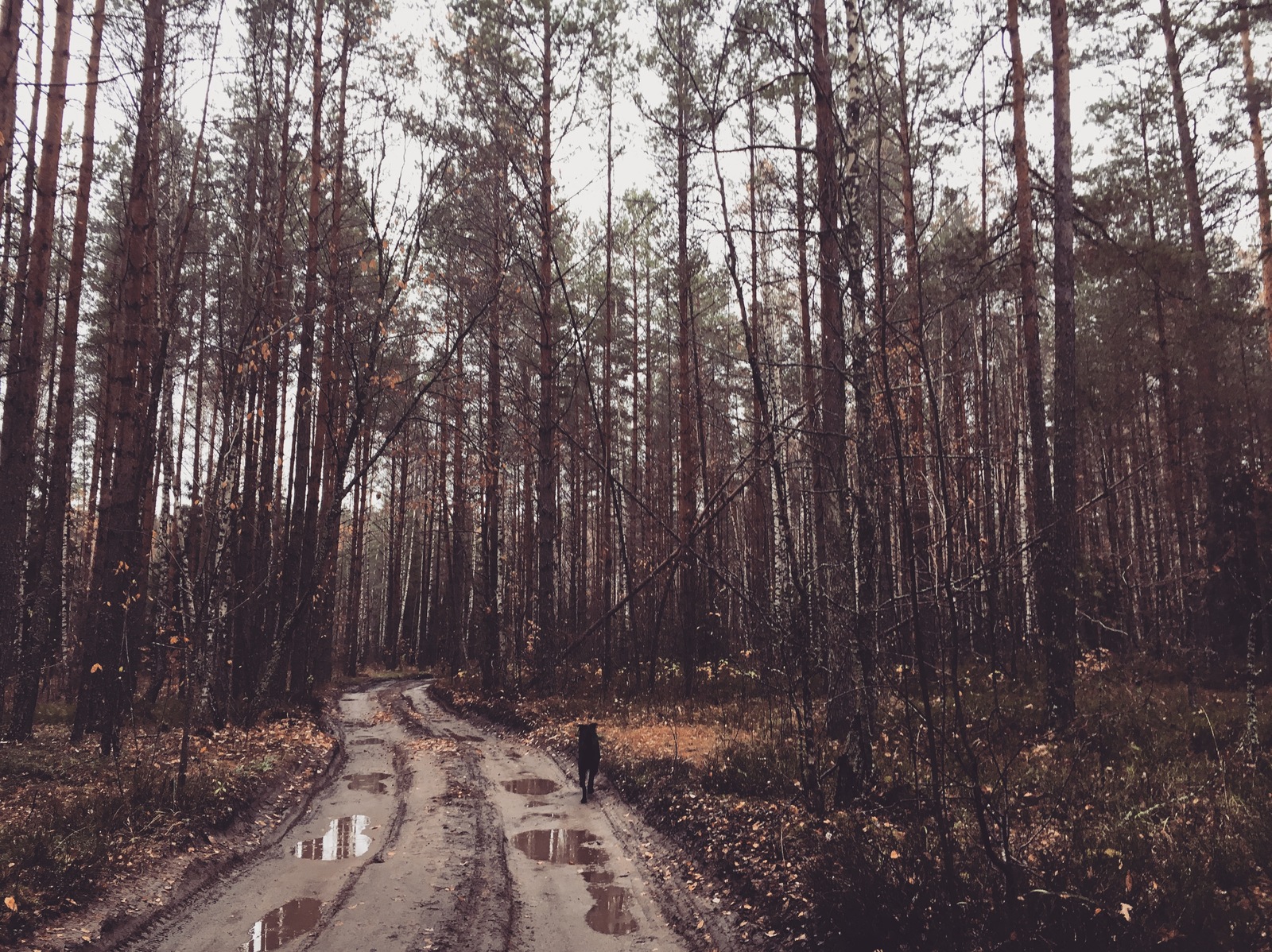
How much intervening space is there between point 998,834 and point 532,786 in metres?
6.01

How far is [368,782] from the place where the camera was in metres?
9.45

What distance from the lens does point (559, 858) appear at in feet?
21.4

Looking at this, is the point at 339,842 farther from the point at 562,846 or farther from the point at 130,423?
the point at 130,423

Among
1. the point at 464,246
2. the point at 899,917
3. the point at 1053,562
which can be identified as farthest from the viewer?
the point at 464,246

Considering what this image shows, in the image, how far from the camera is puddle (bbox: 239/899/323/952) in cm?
475

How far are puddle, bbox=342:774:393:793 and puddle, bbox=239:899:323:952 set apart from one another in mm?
3608

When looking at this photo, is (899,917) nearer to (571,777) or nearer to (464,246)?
(571,777)

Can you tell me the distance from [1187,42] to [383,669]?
107ft

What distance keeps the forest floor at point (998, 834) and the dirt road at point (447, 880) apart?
0.65 metres

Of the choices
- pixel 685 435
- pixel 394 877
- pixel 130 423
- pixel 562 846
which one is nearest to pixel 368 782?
pixel 562 846

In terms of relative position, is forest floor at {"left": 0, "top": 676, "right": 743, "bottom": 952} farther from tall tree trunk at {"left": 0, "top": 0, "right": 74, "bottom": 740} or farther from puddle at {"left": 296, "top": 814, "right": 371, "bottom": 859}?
tall tree trunk at {"left": 0, "top": 0, "right": 74, "bottom": 740}

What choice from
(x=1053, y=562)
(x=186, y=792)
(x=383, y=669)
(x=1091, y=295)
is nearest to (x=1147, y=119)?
(x=1091, y=295)

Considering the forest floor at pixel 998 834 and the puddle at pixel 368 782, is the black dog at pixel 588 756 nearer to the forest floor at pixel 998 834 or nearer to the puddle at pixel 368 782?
the forest floor at pixel 998 834

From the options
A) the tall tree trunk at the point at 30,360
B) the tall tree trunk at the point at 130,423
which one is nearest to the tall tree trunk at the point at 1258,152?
the tall tree trunk at the point at 130,423
